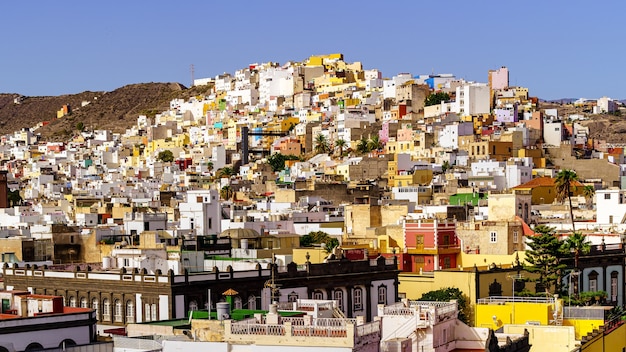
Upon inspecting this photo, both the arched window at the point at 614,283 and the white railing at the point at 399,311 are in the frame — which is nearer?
the white railing at the point at 399,311

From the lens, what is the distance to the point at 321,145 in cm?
13638

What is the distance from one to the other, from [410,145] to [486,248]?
67422mm

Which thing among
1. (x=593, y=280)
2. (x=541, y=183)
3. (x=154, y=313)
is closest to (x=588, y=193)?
(x=541, y=183)

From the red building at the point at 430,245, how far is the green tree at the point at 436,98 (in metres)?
88.7

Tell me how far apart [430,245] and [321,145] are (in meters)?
84.7

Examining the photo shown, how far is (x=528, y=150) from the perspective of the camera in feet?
362

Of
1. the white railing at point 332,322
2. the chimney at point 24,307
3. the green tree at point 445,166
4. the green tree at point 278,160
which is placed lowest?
the chimney at point 24,307

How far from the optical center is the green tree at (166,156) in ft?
509

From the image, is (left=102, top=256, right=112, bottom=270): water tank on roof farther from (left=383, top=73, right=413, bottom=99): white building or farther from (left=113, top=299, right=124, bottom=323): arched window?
(left=383, top=73, right=413, bottom=99): white building

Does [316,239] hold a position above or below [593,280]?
above

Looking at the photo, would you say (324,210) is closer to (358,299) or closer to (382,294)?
(382,294)

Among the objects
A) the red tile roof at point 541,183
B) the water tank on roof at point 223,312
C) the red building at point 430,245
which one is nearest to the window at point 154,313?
the water tank on roof at point 223,312

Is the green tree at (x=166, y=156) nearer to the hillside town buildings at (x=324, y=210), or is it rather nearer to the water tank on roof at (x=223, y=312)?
the hillside town buildings at (x=324, y=210)

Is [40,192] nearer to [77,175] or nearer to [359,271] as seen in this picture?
[77,175]
